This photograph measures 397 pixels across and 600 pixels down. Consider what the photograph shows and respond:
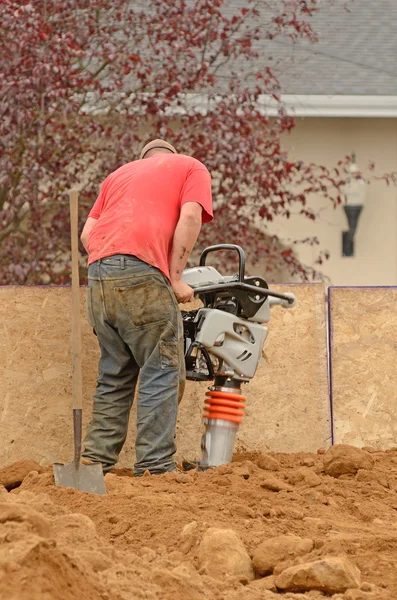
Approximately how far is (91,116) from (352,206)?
5157 millimetres

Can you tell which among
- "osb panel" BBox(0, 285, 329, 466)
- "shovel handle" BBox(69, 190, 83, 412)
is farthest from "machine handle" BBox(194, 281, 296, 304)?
"osb panel" BBox(0, 285, 329, 466)

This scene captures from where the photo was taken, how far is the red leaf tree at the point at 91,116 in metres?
9.06

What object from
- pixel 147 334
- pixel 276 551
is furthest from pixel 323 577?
pixel 147 334

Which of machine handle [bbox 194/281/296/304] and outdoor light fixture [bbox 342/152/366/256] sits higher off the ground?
outdoor light fixture [bbox 342/152/366/256]

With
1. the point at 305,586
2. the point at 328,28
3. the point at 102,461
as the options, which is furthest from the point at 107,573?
the point at 328,28

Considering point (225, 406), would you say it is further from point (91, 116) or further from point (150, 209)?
point (91, 116)

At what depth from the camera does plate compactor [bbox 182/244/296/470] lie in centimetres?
669

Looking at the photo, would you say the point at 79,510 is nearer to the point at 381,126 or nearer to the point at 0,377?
the point at 0,377

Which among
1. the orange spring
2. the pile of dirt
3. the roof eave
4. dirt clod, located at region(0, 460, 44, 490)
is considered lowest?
dirt clod, located at region(0, 460, 44, 490)

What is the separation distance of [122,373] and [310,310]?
1550mm

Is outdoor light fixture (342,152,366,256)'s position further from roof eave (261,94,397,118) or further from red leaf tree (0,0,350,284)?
red leaf tree (0,0,350,284)

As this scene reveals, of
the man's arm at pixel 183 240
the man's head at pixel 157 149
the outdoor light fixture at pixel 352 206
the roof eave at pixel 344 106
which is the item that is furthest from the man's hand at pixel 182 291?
the outdoor light fixture at pixel 352 206

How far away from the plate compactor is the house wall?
24.0 ft

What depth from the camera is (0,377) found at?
717 centimetres
